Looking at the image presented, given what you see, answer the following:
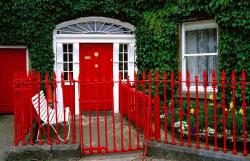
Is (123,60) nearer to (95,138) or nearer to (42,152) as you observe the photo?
(95,138)

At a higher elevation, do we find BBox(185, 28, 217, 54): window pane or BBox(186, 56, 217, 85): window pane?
BBox(185, 28, 217, 54): window pane

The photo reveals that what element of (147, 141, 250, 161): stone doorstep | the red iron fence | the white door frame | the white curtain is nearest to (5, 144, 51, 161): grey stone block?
the red iron fence

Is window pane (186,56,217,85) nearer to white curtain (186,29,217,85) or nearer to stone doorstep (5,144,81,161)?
white curtain (186,29,217,85)

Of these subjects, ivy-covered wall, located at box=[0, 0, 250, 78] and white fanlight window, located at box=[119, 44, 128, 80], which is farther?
white fanlight window, located at box=[119, 44, 128, 80]

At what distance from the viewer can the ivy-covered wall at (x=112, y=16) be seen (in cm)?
1070

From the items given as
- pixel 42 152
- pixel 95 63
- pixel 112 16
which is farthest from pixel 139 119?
pixel 112 16

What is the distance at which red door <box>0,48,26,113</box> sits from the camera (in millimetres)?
11227

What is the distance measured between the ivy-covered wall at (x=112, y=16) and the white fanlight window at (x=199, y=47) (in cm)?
30

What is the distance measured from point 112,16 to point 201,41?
3.13 metres

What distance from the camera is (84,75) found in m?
11.5

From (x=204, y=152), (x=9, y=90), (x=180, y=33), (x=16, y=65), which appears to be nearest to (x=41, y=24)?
(x=16, y=65)

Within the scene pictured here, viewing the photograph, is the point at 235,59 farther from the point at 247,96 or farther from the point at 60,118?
the point at 60,118

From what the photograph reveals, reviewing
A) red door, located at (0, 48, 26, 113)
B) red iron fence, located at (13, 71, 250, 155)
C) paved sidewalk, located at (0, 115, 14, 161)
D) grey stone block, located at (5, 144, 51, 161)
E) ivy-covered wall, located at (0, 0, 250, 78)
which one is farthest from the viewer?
red door, located at (0, 48, 26, 113)

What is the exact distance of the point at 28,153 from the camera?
5512 mm
